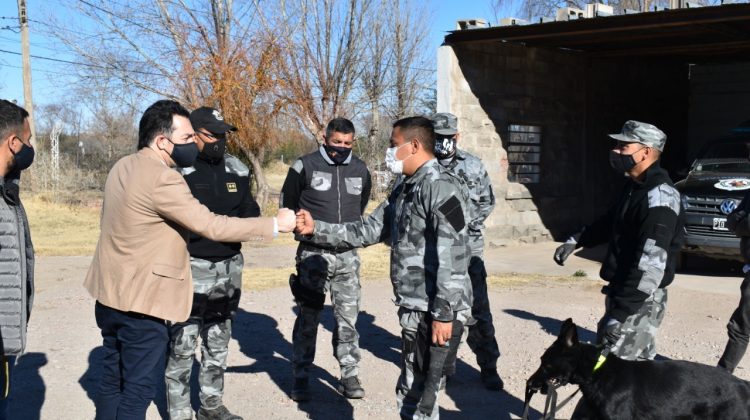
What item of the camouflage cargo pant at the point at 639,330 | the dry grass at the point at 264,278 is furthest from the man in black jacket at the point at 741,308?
the dry grass at the point at 264,278

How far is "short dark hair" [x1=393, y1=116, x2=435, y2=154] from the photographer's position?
405 cm

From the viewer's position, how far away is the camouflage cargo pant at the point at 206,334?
16.2ft

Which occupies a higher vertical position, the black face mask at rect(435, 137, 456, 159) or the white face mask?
the black face mask at rect(435, 137, 456, 159)

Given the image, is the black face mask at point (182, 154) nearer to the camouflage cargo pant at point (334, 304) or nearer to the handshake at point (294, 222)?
the handshake at point (294, 222)

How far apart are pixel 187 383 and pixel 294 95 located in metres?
14.0

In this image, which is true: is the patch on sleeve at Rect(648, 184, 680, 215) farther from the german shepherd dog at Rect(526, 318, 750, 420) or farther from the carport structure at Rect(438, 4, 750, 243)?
the carport structure at Rect(438, 4, 750, 243)

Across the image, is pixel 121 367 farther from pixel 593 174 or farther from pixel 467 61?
pixel 593 174

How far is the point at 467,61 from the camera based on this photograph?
43.8 feet

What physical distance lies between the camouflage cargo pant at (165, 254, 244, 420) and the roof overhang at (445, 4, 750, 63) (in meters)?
8.59

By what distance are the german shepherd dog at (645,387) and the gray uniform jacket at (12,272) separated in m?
2.66

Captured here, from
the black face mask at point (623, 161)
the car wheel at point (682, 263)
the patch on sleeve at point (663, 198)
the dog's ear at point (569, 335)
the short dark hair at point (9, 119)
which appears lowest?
the car wheel at point (682, 263)

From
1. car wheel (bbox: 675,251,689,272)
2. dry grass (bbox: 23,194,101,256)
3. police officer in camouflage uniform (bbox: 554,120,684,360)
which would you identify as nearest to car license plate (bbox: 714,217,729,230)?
car wheel (bbox: 675,251,689,272)

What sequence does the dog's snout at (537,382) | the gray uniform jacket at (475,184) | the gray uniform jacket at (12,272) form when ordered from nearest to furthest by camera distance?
1. the gray uniform jacket at (12,272)
2. the dog's snout at (537,382)
3. the gray uniform jacket at (475,184)

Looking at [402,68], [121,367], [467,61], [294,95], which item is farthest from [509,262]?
[402,68]
